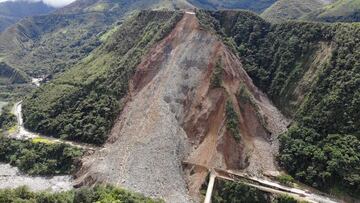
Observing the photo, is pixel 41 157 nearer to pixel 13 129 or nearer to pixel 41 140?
pixel 41 140

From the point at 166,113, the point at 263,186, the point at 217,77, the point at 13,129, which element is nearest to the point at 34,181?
the point at 13,129

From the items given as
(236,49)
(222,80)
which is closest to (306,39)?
(236,49)

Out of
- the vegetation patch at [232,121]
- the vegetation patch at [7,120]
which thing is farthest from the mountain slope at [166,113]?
the vegetation patch at [7,120]

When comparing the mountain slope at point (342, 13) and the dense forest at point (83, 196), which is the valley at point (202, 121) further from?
the mountain slope at point (342, 13)

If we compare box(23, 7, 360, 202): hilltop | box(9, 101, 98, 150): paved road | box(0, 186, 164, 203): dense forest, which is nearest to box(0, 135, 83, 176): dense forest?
box(9, 101, 98, 150): paved road

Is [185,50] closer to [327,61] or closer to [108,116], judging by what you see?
[108,116]

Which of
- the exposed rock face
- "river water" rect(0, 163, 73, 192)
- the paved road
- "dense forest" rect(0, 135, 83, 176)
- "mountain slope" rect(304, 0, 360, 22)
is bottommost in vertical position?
"river water" rect(0, 163, 73, 192)

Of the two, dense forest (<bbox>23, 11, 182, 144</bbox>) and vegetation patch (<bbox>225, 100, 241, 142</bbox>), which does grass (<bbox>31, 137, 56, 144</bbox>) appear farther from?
vegetation patch (<bbox>225, 100, 241, 142</bbox>)
